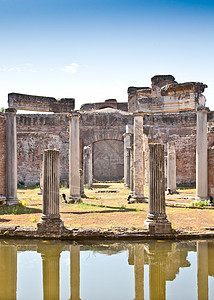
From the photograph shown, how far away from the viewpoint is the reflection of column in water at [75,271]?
164 inches

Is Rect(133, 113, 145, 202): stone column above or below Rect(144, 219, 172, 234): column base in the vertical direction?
above

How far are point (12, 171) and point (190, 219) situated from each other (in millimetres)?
6044

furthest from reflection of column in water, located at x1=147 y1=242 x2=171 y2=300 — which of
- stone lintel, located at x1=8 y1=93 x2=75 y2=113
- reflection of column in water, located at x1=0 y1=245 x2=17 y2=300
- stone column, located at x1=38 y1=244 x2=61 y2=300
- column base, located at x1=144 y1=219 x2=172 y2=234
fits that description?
stone lintel, located at x1=8 y1=93 x2=75 y2=113

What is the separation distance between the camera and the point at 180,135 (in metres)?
22.5

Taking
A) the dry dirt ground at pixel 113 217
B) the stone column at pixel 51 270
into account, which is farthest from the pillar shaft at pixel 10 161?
the stone column at pixel 51 270

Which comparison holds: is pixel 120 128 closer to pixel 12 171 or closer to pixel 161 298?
pixel 12 171

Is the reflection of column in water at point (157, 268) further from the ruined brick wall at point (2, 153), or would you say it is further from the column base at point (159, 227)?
the ruined brick wall at point (2, 153)

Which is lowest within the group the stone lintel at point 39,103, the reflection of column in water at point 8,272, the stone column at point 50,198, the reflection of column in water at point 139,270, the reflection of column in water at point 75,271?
the reflection of column in water at point 75,271

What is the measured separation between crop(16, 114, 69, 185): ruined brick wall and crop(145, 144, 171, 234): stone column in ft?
54.7

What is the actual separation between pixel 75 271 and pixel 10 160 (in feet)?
22.9

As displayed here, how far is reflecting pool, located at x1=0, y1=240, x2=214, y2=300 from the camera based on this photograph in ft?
13.5

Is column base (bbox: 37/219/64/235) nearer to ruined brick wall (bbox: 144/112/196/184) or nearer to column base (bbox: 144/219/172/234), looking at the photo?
column base (bbox: 144/219/172/234)

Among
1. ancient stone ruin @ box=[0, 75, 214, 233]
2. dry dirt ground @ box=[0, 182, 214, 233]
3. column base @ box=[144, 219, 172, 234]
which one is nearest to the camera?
column base @ box=[144, 219, 172, 234]

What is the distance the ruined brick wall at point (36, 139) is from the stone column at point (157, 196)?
1668cm
